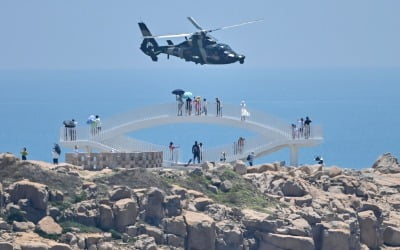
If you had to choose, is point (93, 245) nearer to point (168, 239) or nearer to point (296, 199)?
point (168, 239)

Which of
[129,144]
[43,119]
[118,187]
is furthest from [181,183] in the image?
[43,119]

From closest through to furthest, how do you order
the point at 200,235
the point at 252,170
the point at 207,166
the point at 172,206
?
the point at 200,235 → the point at 172,206 → the point at 207,166 → the point at 252,170

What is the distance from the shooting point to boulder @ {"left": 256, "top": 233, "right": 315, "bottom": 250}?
88.7 m

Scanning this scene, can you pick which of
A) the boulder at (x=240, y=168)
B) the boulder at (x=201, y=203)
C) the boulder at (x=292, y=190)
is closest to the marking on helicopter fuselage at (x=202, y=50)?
the boulder at (x=240, y=168)

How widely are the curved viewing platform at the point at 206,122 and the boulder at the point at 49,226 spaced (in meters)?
15.6

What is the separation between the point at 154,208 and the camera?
292ft

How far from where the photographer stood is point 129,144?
4082 inches

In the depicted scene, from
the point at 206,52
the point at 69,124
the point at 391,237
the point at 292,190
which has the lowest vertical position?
the point at 391,237

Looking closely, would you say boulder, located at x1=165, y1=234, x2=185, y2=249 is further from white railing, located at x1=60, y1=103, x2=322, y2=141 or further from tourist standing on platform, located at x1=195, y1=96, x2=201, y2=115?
tourist standing on platform, located at x1=195, y1=96, x2=201, y2=115

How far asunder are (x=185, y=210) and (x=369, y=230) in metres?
7.55

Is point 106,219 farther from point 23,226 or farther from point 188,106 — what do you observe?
point 188,106

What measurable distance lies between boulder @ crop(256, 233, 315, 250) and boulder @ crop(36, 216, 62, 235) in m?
7.54

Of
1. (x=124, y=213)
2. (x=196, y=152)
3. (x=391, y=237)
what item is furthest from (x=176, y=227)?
(x=196, y=152)

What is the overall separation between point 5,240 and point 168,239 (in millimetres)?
6857
